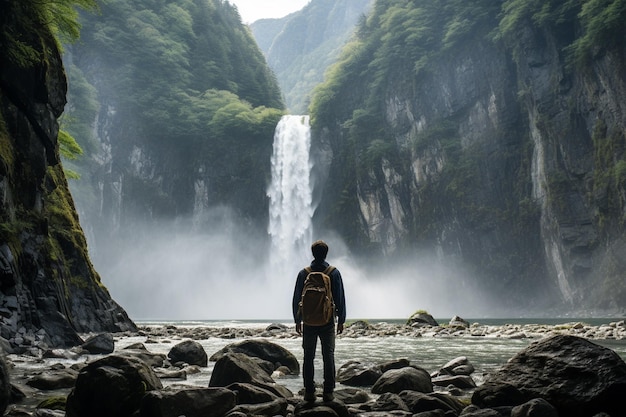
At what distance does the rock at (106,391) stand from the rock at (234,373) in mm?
1607

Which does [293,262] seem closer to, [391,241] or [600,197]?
[391,241]

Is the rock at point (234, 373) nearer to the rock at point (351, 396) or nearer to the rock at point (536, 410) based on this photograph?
the rock at point (351, 396)

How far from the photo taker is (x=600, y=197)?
130ft

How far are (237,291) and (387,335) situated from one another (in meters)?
40.6

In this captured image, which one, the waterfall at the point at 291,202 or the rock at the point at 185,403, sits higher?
the waterfall at the point at 291,202

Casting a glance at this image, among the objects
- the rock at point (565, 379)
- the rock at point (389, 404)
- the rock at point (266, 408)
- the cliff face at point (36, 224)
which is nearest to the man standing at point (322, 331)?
the rock at point (266, 408)

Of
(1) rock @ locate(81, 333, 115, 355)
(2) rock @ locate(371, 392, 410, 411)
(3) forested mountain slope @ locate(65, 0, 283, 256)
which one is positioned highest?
(3) forested mountain slope @ locate(65, 0, 283, 256)

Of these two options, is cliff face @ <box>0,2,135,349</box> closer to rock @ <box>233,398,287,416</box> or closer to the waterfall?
rock @ <box>233,398,287,416</box>

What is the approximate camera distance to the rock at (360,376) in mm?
9070

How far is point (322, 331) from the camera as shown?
618 centimetres

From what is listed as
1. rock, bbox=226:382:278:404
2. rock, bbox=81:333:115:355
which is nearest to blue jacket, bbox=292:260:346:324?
rock, bbox=226:382:278:404

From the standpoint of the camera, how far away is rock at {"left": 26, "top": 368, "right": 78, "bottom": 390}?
773 cm

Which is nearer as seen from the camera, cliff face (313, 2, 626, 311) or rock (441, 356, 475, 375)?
rock (441, 356, 475, 375)

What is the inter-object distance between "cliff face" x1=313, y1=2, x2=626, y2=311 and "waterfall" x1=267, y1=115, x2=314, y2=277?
2026mm
